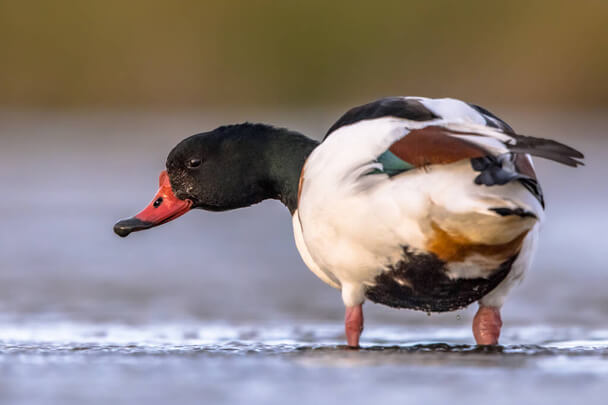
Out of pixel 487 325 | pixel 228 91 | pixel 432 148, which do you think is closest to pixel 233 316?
pixel 487 325

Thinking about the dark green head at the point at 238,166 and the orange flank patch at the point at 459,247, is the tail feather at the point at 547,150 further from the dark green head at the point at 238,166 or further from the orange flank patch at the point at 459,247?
the dark green head at the point at 238,166

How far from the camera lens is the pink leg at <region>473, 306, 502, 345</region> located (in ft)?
18.0

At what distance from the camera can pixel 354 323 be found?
5379 millimetres

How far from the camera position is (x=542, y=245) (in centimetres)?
1005

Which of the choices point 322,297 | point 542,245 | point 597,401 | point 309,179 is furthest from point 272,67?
point 597,401

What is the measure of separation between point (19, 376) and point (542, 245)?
21.5ft

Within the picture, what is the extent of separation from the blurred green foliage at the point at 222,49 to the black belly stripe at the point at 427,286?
18799 millimetres

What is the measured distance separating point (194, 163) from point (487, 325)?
1.74 m

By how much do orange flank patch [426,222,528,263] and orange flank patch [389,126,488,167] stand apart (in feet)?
0.95

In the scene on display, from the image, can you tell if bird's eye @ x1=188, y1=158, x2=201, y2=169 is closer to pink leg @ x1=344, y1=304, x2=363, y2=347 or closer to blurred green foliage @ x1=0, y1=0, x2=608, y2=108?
pink leg @ x1=344, y1=304, x2=363, y2=347

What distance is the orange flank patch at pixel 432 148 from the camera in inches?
177

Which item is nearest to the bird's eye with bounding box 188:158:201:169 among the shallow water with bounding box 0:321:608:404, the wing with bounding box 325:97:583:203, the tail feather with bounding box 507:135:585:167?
the shallow water with bounding box 0:321:608:404

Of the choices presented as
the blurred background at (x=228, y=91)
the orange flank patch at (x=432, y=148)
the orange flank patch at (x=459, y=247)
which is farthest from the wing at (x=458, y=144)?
the blurred background at (x=228, y=91)

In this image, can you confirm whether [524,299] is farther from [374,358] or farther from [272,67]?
[272,67]
